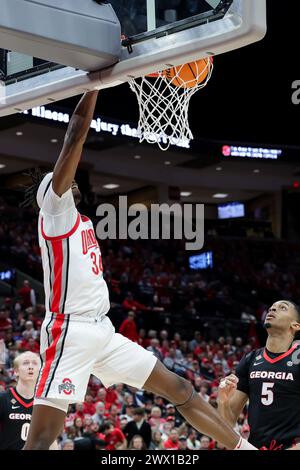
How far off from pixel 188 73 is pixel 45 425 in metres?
2.17

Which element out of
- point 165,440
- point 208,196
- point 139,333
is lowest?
point 165,440

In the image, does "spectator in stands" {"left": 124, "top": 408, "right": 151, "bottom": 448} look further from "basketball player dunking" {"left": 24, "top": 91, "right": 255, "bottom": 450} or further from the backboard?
the backboard

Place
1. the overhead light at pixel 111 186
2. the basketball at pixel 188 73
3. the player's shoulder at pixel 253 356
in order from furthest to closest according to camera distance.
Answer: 1. the overhead light at pixel 111 186
2. the player's shoulder at pixel 253 356
3. the basketball at pixel 188 73

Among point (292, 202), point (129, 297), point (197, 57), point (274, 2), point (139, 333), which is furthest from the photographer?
point (292, 202)

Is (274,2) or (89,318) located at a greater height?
(274,2)

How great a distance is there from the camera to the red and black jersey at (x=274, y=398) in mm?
5172

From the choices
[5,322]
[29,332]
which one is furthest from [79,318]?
[5,322]

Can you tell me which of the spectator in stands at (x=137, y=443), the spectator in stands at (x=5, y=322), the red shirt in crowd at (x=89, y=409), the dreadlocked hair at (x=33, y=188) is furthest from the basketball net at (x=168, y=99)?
the spectator in stands at (x=5, y=322)

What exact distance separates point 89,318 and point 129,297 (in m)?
13.9

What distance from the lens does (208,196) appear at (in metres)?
28.8

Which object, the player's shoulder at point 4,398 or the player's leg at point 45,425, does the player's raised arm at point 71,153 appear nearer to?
the player's leg at point 45,425

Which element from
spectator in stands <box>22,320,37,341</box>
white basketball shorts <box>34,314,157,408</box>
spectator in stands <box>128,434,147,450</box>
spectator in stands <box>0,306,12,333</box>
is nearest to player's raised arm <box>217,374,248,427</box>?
white basketball shorts <box>34,314,157,408</box>
